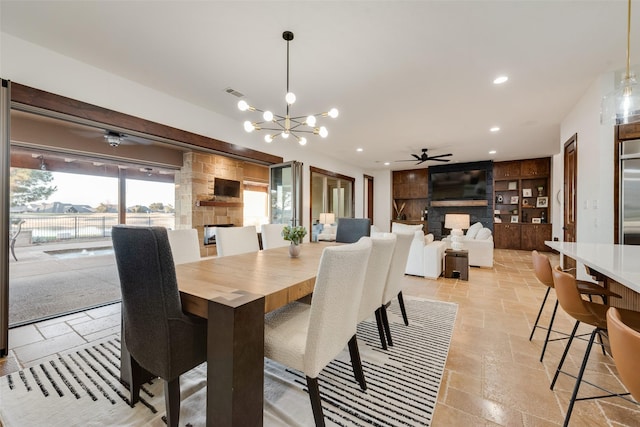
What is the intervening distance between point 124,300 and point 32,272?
5.34 m

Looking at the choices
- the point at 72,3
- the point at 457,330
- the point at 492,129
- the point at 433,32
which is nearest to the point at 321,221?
the point at 492,129

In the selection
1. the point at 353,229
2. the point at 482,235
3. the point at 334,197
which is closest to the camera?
the point at 353,229

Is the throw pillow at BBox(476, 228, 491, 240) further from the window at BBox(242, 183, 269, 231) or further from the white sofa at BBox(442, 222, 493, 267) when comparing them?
the window at BBox(242, 183, 269, 231)

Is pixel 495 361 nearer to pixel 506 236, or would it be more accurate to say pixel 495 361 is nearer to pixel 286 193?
pixel 286 193

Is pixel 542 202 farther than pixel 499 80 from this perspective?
Yes

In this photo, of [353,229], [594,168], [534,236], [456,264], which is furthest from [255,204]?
[534,236]

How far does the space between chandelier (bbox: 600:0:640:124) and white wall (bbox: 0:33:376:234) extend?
4337mm

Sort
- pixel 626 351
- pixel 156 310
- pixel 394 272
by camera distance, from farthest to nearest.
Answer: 1. pixel 394 272
2. pixel 156 310
3. pixel 626 351

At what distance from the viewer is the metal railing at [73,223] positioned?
6406mm

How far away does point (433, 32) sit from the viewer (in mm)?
2182

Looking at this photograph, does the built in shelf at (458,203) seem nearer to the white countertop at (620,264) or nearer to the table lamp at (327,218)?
the table lamp at (327,218)

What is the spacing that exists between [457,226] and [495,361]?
3.38 m

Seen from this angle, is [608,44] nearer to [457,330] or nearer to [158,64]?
[457,330]

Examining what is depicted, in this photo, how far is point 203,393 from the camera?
5.33 ft
